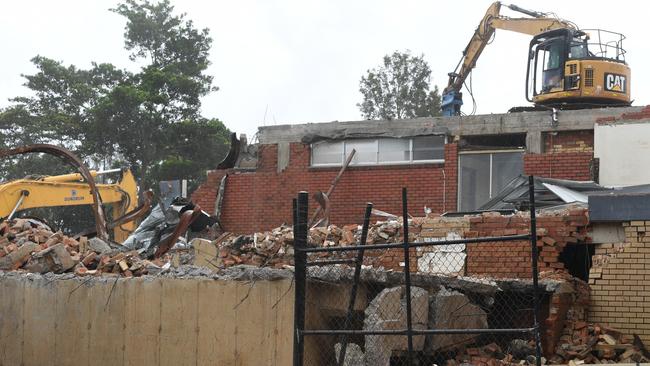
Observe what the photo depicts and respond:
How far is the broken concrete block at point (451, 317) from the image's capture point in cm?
948

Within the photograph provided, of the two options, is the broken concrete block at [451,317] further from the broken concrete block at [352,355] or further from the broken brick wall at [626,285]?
the broken brick wall at [626,285]

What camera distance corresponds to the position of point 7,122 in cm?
4306

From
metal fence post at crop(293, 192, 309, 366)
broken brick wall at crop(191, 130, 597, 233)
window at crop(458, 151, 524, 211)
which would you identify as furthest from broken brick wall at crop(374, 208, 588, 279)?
window at crop(458, 151, 524, 211)

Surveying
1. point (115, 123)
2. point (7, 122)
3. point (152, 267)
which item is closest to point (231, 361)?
point (152, 267)

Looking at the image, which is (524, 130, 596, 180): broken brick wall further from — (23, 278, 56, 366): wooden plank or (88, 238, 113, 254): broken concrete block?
(23, 278, 56, 366): wooden plank

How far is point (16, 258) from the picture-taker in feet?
43.4

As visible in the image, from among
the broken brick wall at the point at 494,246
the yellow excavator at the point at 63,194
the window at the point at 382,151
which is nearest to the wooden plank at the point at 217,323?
the broken brick wall at the point at 494,246

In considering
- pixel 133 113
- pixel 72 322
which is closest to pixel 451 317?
pixel 72 322

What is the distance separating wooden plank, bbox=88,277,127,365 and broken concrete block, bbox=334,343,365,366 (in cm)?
332

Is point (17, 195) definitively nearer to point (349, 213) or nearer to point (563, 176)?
point (349, 213)

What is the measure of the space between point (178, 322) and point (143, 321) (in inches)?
24.3

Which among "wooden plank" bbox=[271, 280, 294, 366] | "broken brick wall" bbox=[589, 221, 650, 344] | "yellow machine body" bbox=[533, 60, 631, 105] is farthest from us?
"yellow machine body" bbox=[533, 60, 631, 105]

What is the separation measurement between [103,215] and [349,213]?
6.68m

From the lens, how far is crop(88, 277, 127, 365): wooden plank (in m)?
10.9
